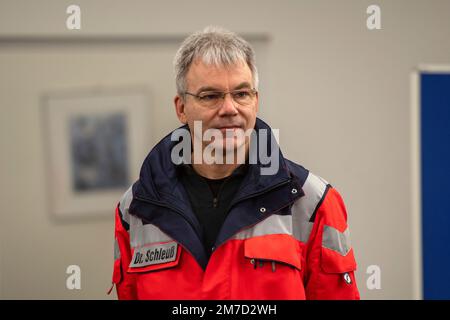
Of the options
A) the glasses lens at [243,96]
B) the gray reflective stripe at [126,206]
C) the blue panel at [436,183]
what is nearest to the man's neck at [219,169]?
the glasses lens at [243,96]

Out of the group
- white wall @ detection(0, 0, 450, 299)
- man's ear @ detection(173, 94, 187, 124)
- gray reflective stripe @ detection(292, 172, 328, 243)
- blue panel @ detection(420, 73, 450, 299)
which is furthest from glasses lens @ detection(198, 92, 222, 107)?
blue panel @ detection(420, 73, 450, 299)

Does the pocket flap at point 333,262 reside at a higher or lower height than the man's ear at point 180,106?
lower

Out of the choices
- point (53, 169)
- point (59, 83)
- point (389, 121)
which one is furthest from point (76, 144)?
point (389, 121)

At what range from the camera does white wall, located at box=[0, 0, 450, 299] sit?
2053 mm

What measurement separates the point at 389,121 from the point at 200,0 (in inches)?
43.1

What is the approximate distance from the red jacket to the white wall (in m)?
0.92

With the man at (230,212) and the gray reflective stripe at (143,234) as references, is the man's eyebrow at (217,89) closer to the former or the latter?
the man at (230,212)

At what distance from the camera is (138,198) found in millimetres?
1249

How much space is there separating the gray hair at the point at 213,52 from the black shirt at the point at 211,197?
258mm

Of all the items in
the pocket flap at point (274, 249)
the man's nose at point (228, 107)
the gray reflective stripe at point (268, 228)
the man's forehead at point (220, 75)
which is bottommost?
the pocket flap at point (274, 249)

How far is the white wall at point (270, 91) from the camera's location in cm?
205

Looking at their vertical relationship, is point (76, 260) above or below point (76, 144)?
below

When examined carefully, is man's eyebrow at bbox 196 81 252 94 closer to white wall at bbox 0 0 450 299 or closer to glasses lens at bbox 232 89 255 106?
glasses lens at bbox 232 89 255 106
